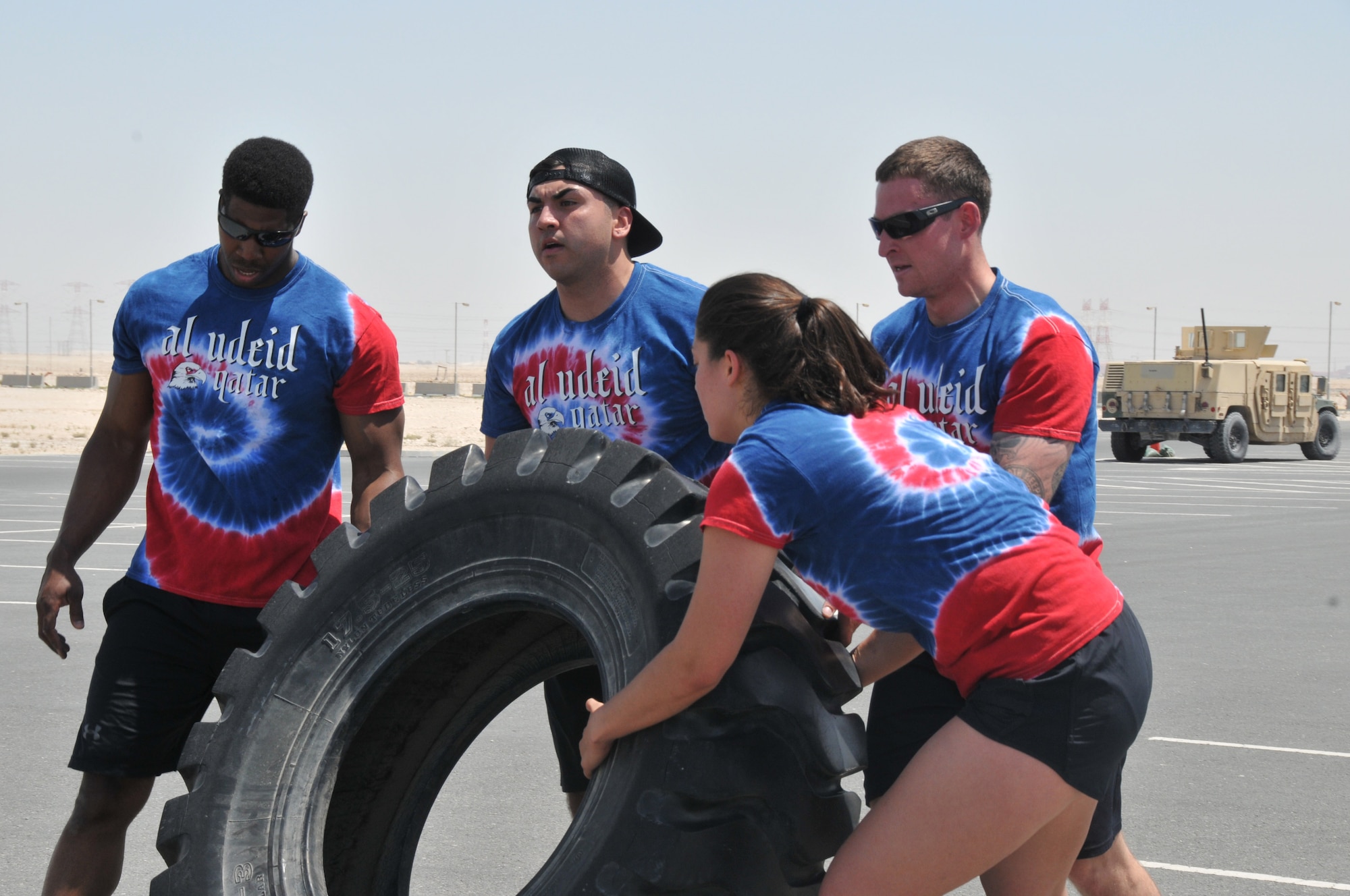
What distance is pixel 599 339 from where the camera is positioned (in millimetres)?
3523

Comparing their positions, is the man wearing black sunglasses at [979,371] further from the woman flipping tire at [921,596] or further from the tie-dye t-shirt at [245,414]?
the tie-dye t-shirt at [245,414]

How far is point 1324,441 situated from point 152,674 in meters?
29.6

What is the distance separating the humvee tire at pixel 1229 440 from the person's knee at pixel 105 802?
85.0 ft

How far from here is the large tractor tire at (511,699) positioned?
236 cm

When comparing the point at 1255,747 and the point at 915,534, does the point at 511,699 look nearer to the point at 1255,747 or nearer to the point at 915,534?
the point at 915,534

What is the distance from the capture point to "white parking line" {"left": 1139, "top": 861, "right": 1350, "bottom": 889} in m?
4.02

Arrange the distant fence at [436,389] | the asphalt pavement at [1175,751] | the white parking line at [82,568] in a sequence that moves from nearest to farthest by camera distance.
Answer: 1. the asphalt pavement at [1175,751]
2. the white parking line at [82,568]
3. the distant fence at [436,389]

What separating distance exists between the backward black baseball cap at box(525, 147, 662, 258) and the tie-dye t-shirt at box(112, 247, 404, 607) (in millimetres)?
593

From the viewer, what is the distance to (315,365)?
3.43 m

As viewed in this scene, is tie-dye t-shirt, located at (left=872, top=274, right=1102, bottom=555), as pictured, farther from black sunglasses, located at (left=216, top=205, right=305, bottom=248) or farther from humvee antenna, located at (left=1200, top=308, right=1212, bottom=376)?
humvee antenna, located at (left=1200, top=308, right=1212, bottom=376)

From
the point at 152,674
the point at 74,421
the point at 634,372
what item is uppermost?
the point at 634,372

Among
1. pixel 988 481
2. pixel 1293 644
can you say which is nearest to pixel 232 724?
pixel 988 481

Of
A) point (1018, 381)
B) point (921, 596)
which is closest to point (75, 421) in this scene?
point (1018, 381)

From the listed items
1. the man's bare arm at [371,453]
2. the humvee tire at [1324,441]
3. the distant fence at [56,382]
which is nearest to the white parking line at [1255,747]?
the man's bare arm at [371,453]
